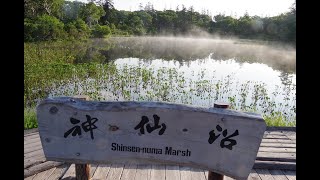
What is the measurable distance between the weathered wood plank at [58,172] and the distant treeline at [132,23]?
76.2 ft

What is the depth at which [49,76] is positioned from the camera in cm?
1162

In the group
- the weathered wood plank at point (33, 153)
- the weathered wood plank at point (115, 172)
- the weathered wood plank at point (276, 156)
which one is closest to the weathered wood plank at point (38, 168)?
the weathered wood plank at point (33, 153)

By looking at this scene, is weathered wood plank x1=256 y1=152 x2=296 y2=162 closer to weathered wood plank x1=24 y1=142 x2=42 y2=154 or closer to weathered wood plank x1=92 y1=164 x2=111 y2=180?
weathered wood plank x1=92 y1=164 x2=111 y2=180

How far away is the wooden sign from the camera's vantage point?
204 centimetres

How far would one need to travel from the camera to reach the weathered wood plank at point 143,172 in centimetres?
337

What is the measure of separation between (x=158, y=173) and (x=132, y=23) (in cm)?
4319

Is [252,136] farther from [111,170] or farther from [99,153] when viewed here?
[111,170]

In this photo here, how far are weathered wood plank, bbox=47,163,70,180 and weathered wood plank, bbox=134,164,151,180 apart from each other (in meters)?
0.82

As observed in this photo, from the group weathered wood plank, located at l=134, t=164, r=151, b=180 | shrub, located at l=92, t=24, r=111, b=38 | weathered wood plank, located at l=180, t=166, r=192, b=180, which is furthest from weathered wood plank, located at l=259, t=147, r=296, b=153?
shrub, located at l=92, t=24, r=111, b=38

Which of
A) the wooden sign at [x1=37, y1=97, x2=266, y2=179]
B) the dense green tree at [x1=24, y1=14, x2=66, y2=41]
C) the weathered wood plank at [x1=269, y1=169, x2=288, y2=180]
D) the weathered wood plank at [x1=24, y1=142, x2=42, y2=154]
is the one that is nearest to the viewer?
the wooden sign at [x1=37, y1=97, x2=266, y2=179]

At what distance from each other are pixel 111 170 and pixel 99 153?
1.43 metres

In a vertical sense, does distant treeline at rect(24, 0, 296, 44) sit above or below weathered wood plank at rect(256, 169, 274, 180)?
above
